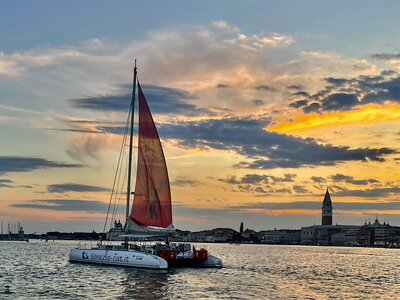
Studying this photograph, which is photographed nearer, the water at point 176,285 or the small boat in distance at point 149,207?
the water at point 176,285

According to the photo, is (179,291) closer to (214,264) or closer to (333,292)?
(333,292)

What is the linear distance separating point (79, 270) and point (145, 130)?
14.4m

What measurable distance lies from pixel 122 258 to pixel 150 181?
7.57 metres

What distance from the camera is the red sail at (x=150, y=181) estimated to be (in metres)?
53.1

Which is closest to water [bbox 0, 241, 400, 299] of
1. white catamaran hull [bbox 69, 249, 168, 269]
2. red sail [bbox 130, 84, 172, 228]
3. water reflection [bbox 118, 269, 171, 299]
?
water reflection [bbox 118, 269, 171, 299]

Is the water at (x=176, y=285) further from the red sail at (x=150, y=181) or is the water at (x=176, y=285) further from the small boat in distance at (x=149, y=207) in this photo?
the red sail at (x=150, y=181)

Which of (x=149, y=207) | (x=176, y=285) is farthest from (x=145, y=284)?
(x=149, y=207)

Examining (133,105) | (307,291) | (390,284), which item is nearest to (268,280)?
(307,291)

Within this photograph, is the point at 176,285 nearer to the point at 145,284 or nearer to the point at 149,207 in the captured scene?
the point at 145,284

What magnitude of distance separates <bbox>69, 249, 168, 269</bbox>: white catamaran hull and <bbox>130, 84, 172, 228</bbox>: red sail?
350cm

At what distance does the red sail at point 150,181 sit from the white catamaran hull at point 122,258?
11.5ft

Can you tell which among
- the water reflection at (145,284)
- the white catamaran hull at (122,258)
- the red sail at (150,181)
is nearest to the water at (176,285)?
the water reflection at (145,284)

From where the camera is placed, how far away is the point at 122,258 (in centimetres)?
5156

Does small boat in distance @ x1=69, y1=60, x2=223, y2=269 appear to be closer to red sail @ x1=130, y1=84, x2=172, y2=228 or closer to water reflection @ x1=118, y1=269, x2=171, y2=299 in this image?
red sail @ x1=130, y1=84, x2=172, y2=228
